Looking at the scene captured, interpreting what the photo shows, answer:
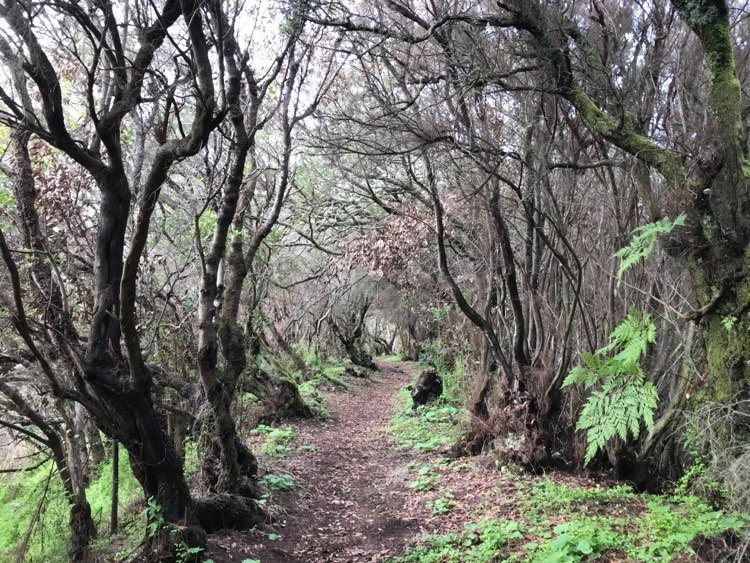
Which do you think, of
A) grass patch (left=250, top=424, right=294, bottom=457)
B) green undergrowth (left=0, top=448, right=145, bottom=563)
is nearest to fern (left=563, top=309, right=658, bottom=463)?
green undergrowth (left=0, top=448, right=145, bottom=563)

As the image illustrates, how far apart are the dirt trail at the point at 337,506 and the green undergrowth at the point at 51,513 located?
5.09 feet

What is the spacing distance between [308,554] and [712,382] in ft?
13.1

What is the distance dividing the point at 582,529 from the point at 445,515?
1780 mm

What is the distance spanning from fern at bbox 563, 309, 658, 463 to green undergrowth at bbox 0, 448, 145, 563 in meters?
4.86

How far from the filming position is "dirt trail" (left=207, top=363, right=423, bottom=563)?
506cm

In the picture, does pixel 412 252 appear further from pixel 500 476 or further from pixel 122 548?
pixel 122 548

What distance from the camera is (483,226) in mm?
7469

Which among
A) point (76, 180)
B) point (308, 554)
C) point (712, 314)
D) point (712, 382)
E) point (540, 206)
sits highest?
point (76, 180)

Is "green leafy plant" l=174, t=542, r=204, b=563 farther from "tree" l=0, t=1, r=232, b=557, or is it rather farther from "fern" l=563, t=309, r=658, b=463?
"fern" l=563, t=309, r=658, b=463

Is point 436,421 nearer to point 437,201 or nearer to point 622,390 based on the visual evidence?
point 437,201

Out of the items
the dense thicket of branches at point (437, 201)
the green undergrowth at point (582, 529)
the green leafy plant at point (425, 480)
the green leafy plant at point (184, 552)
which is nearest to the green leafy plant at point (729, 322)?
the dense thicket of branches at point (437, 201)

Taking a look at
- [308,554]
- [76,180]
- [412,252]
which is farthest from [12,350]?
[412,252]

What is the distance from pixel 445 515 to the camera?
5.50 metres

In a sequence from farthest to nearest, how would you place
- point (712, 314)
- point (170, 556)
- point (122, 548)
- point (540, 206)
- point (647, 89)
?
point (540, 206) < point (122, 548) < point (647, 89) < point (170, 556) < point (712, 314)
